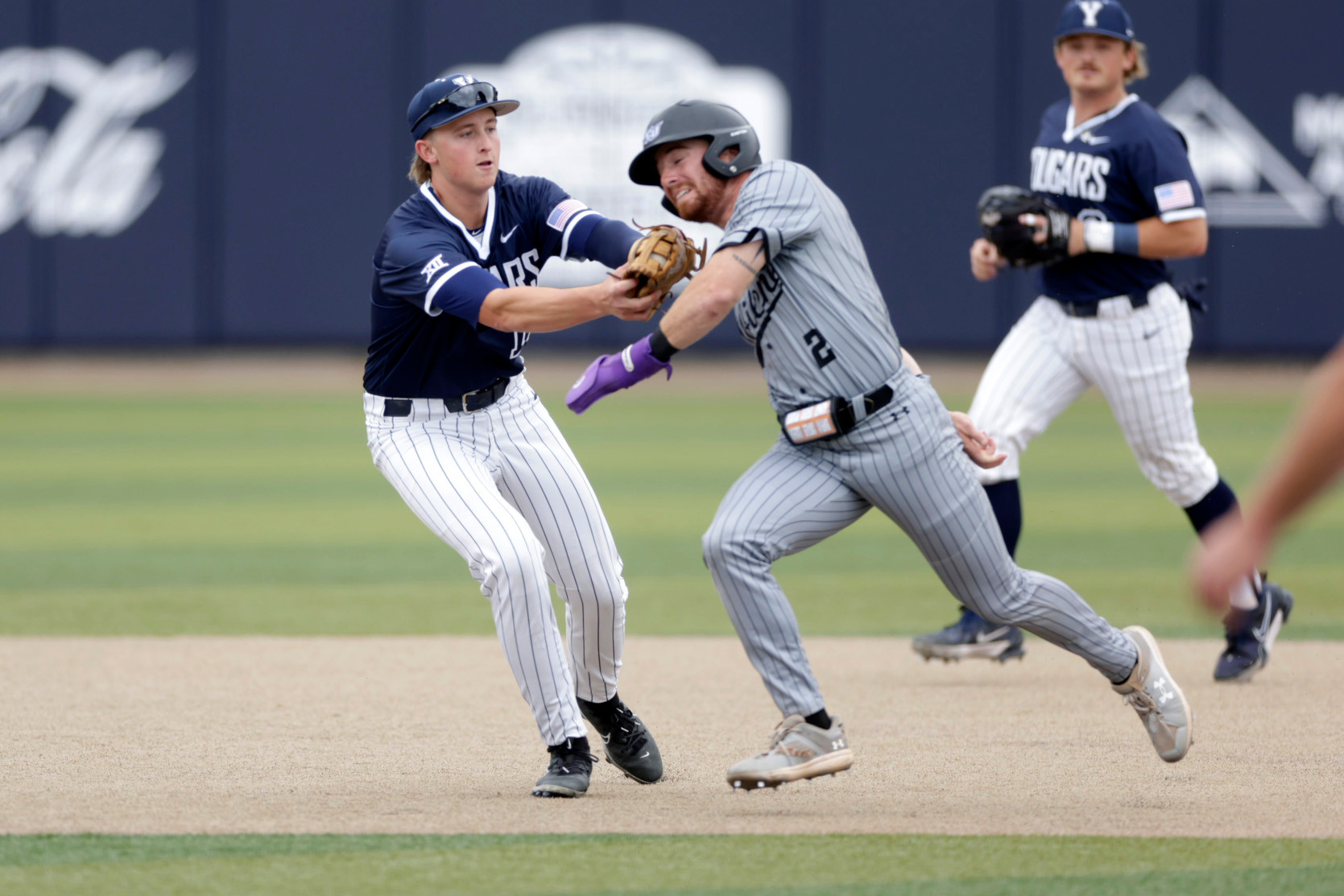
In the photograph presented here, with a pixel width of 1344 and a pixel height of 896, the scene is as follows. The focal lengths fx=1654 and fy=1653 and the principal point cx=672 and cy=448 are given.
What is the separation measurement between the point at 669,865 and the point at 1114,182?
3.57m

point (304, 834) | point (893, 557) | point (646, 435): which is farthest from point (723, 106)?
point (646, 435)

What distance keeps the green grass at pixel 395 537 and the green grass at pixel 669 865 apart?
95.9 inches

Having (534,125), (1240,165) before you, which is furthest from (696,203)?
(1240,165)

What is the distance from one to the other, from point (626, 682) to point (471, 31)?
16.2 m

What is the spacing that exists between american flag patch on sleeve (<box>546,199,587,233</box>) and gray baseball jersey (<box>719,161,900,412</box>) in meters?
0.58

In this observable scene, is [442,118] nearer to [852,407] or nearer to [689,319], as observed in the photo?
[689,319]

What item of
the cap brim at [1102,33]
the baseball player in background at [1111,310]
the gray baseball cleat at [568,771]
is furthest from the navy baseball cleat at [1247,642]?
the gray baseball cleat at [568,771]

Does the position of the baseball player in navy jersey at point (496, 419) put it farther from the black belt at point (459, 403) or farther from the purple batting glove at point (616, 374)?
the purple batting glove at point (616, 374)

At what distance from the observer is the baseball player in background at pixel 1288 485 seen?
1.92m

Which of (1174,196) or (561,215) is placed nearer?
(561,215)

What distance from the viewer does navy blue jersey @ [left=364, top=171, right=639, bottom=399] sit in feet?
14.1

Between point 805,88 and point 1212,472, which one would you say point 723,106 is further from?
point 805,88

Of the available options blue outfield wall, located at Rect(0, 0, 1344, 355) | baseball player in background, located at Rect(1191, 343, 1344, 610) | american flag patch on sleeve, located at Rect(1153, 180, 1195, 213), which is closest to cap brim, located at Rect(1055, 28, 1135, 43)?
american flag patch on sleeve, located at Rect(1153, 180, 1195, 213)

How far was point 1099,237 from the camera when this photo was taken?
5969 mm
